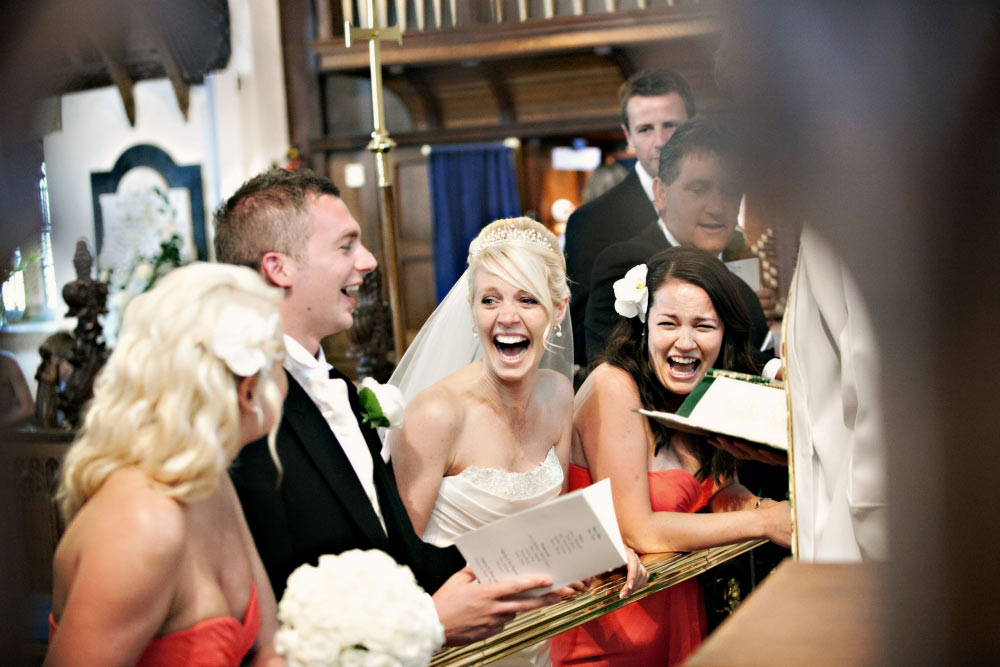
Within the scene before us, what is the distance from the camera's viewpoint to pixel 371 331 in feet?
16.5

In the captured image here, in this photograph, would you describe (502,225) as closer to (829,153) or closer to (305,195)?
(305,195)

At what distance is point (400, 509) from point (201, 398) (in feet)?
2.78

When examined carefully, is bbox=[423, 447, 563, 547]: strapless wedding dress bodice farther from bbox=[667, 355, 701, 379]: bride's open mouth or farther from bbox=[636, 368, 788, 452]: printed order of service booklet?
bbox=[667, 355, 701, 379]: bride's open mouth

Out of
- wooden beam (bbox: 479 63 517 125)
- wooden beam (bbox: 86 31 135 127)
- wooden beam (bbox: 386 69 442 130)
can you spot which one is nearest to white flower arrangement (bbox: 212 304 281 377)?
wooden beam (bbox: 479 63 517 125)

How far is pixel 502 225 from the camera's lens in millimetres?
2725

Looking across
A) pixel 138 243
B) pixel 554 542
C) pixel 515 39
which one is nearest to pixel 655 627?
pixel 554 542

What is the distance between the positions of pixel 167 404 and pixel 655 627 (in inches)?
67.9

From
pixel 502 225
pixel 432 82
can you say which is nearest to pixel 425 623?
pixel 502 225

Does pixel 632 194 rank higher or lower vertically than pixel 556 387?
higher

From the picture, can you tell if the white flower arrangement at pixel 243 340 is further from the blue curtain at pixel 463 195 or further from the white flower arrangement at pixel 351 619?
the blue curtain at pixel 463 195

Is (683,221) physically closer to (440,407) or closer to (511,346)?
(511,346)

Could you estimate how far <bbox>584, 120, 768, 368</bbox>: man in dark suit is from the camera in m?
3.26

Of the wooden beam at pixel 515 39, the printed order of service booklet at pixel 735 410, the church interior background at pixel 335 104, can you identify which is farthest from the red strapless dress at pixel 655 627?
the wooden beam at pixel 515 39

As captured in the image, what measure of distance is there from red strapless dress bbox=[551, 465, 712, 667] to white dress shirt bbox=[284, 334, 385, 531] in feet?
2.65
